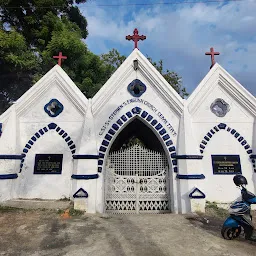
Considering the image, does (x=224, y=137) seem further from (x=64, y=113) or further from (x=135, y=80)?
(x=64, y=113)

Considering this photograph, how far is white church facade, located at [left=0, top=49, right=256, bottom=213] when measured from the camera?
7.95 m

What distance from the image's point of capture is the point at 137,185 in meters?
8.14

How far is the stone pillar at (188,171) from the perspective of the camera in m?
7.31

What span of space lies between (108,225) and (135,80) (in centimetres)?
589

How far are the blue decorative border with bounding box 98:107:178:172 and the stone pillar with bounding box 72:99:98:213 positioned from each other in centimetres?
34

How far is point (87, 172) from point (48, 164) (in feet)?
7.03

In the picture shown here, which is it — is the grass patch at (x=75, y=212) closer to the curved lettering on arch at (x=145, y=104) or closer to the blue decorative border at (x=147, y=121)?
the blue decorative border at (x=147, y=121)

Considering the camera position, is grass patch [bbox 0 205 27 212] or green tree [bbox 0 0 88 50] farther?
green tree [bbox 0 0 88 50]

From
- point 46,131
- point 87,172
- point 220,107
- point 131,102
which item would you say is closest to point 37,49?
point 46,131

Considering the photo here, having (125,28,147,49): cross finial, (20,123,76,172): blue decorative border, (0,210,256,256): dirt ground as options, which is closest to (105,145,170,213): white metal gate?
(0,210,256,256): dirt ground

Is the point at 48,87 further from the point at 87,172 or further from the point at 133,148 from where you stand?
the point at 133,148

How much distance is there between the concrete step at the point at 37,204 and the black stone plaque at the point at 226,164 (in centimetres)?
612

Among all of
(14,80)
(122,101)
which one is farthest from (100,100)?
(14,80)

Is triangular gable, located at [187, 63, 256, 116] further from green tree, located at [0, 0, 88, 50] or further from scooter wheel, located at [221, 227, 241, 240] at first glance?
green tree, located at [0, 0, 88, 50]
